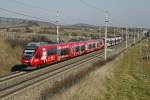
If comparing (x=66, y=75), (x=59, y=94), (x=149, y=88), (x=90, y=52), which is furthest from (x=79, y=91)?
(x=90, y=52)

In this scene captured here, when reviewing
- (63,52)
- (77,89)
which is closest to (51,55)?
(63,52)

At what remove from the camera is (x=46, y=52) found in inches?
1314

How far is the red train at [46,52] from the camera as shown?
3061 cm

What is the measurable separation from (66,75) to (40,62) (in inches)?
199

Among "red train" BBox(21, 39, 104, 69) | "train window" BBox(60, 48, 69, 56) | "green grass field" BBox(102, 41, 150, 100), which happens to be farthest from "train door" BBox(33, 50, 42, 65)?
"green grass field" BBox(102, 41, 150, 100)

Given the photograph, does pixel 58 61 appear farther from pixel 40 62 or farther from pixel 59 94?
pixel 59 94

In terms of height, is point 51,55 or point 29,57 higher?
point 29,57

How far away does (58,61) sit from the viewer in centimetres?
3922

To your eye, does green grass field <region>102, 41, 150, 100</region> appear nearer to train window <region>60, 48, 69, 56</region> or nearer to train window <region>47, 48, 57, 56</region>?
train window <region>47, 48, 57, 56</region>

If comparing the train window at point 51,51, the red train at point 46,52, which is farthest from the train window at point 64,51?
the train window at point 51,51

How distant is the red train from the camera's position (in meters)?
30.6

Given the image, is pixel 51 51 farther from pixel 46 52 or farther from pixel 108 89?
pixel 108 89

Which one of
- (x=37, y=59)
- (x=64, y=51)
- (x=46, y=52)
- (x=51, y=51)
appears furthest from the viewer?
(x=64, y=51)

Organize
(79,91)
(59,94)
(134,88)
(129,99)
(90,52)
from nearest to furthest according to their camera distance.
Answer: (59,94), (79,91), (129,99), (134,88), (90,52)
